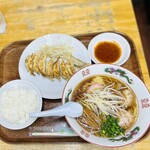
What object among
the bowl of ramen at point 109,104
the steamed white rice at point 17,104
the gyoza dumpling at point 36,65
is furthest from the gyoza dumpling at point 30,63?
the bowl of ramen at point 109,104

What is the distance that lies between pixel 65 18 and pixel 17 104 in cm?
58

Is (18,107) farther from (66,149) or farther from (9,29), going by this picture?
(9,29)

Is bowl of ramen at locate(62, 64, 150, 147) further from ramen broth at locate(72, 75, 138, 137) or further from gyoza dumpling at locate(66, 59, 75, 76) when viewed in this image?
gyoza dumpling at locate(66, 59, 75, 76)

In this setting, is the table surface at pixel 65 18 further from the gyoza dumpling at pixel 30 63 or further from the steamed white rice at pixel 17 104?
the steamed white rice at pixel 17 104

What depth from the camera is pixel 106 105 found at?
3.41ft

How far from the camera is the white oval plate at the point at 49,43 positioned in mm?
1212

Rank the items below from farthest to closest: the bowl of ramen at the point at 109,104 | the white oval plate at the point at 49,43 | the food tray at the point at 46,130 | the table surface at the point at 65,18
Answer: the table surface at the point at 65,18 → the white oval plate at the point at 49,43 → the food tray at the point at 46,130 → the bowl of ramen at the point at 109,104

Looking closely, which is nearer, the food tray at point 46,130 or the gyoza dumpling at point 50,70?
the food tray at point 46,130

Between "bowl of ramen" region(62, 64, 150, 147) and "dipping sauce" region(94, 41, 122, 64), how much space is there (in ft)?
0.69

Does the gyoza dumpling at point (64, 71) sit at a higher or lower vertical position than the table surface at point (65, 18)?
lower

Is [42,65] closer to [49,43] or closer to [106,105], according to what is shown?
[49,43]

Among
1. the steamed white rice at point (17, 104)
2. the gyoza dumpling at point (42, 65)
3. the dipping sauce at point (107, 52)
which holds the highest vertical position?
the gyoza dumpling at point (42, 65)

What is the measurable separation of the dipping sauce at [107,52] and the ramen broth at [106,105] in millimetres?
222

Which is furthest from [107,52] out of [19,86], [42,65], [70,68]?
[19,86]
